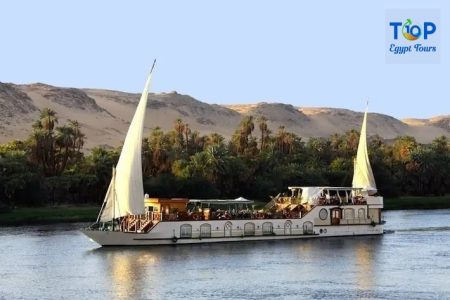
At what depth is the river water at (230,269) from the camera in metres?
38.9

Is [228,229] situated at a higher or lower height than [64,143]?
lower

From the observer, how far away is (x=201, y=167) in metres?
87.6

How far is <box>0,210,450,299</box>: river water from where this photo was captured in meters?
38.9

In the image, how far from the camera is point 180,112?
192m

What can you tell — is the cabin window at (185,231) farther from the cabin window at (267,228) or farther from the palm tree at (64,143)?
the palm tree at (64,143)

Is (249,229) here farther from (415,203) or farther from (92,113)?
(92,113)

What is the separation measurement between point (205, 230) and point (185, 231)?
5.35 feet

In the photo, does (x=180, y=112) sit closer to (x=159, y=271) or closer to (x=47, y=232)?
(x=47, y=232)

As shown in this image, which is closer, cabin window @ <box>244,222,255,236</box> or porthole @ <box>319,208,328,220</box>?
cabin window @ <box>244,222,255,236</box>

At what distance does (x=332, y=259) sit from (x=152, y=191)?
3446 cm

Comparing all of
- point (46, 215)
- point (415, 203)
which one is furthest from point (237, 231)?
point (415, 203)

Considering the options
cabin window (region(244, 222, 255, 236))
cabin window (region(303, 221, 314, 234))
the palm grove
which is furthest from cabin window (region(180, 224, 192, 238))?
the palm grove

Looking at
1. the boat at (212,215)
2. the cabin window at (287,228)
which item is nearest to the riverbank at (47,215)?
the boat at (212,215)

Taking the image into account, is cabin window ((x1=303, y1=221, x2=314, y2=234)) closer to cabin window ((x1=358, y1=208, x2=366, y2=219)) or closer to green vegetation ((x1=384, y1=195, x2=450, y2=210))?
cabin window ((x1=358, y1=208, x2=366, y2=219))
